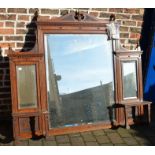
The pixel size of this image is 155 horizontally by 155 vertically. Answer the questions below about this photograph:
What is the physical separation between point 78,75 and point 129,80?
0.65 metres

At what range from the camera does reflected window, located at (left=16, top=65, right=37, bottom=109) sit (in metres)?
3.62

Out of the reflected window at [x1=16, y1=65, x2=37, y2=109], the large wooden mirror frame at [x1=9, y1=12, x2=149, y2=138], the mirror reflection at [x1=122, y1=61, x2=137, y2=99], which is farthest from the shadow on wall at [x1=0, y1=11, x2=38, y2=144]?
the mirror reflection at [x1=122, y1=61, x2=137, y2=99]

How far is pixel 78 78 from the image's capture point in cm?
385

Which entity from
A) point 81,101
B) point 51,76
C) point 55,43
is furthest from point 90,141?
point 55,43

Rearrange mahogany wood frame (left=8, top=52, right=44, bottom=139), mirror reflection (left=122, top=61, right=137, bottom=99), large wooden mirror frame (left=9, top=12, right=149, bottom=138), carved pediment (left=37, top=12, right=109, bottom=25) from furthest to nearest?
mirror reflection (left=122, top=61, right=137, bottom=99), carved pediment (left=37, top=12, right=109, bottom=25), large wooden mirror frame (left=9, top=12, right=149, bottom=138), mahogany wood frame (left=8, top=52, right=44, bottom=139)

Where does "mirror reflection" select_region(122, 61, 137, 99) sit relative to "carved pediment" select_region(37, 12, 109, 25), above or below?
below

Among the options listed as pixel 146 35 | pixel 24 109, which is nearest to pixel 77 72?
pixel 24 109

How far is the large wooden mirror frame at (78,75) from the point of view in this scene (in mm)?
3682

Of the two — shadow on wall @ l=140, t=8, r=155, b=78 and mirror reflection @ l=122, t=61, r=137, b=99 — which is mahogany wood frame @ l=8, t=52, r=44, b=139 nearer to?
mirror reflection @ l=122, t=61, r=137, b=99

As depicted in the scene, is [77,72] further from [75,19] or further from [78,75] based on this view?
[75,19]

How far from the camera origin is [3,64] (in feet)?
13.6

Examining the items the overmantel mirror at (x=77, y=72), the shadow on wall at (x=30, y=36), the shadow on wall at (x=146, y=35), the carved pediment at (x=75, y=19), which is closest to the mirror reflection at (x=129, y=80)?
the overmantel mirror at (x=77, y=72)

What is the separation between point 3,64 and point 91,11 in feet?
4.38

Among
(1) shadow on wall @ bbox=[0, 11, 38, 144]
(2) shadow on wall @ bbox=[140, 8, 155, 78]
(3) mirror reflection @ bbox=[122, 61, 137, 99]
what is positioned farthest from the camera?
(2) shadow on wall @ bbox=[140, 8, 155, 78]
